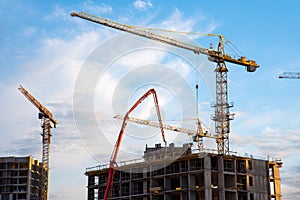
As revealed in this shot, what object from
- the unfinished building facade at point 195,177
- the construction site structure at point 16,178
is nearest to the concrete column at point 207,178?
the unfinished building facade at point 195,177

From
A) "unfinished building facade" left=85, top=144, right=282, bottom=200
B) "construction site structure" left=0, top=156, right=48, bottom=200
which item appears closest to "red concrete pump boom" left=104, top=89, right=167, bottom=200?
"unfinished building facade" left=85, top=144, right=282, bottom=200

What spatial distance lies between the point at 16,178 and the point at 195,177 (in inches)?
3846

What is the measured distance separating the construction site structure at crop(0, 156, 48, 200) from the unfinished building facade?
2864 inches

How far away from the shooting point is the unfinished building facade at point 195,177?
342 feet

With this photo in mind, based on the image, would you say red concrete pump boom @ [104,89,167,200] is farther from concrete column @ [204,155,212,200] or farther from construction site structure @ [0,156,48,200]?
construction site structure @ [0,156,48,200]

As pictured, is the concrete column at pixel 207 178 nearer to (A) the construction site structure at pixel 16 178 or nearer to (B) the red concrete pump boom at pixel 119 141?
(B) the red concrete pump boom at pixel 119 141

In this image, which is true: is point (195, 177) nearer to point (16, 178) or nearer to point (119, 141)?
point (119, 141)

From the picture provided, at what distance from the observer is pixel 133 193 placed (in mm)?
116125

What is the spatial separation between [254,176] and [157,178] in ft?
72.8

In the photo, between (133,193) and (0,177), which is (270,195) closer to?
(133,193)

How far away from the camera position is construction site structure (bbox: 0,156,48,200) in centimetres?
18125

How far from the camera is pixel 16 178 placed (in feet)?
599

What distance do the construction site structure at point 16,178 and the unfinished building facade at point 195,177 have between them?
239ft

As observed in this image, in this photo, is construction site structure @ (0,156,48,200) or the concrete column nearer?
the concrete column
